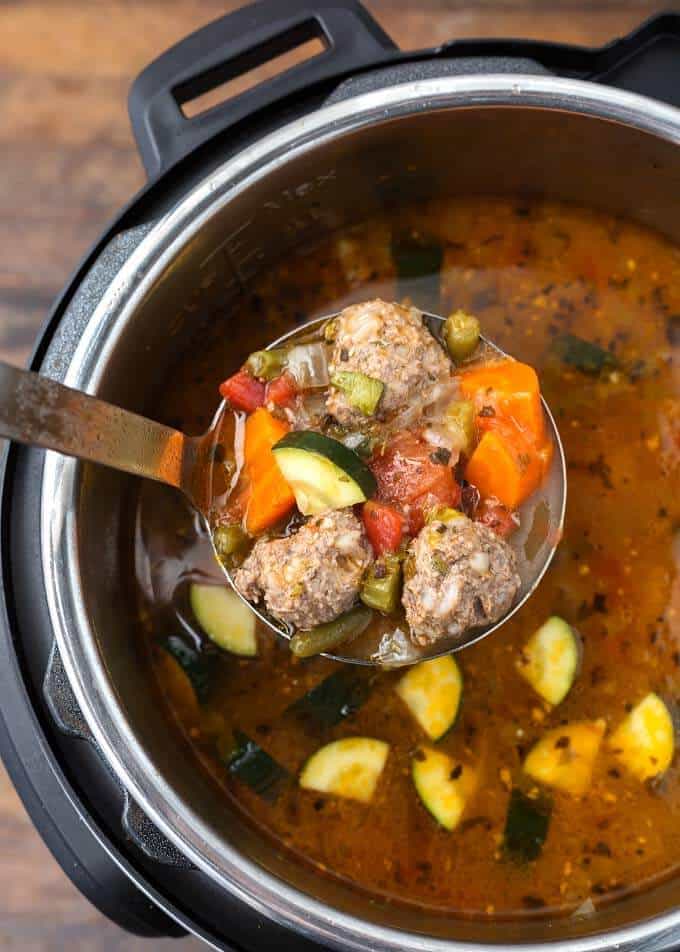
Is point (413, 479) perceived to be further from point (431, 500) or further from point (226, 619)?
point (226, 619)

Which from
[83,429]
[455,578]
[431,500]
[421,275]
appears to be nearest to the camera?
[83,429]

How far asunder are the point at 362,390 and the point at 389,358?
0.08 metres

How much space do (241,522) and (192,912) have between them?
846 millimetres

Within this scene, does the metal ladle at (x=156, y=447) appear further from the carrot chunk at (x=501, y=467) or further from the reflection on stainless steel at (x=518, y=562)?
the carrot chunk at (x=501, y=467)

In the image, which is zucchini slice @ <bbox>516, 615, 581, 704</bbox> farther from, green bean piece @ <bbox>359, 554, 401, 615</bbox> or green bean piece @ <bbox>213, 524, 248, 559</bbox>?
green bean piece @ <bbox>213, 524, 248, 559</bbox>

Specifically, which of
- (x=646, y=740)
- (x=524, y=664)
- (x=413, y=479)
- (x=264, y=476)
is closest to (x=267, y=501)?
(x=264, y=476)

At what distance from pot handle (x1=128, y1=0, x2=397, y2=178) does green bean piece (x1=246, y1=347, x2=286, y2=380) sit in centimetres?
47

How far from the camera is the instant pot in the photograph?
6.15 ft

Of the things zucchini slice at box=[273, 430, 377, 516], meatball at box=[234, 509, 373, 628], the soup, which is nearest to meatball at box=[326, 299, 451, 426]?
the soup

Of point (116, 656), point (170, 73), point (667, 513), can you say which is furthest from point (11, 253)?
point (667, 513)

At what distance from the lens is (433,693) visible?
2.26 metres

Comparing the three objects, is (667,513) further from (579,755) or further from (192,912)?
(192,912)

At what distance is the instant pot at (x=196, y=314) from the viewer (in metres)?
1.88

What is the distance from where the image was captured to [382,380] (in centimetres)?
186
